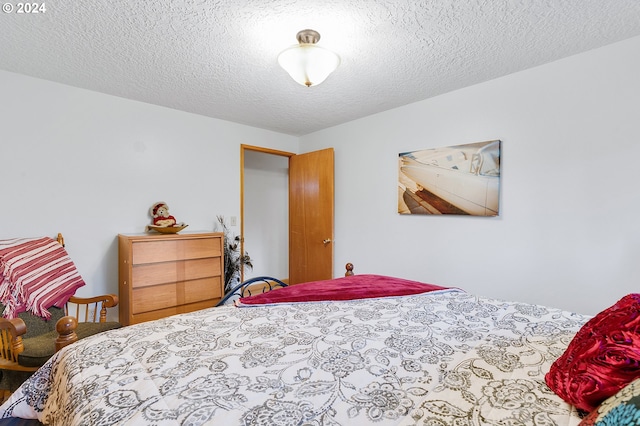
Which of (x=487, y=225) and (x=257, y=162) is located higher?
(x=257, y=162)

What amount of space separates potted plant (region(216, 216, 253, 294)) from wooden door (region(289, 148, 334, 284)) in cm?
82

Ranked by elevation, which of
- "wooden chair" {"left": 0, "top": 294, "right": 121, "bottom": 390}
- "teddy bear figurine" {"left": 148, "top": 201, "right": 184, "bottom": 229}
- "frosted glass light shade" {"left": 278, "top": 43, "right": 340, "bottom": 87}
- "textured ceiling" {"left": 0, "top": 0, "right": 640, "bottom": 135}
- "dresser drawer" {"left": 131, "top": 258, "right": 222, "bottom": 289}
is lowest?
"wooden chair" {"left": 0, "top": 294, "right": 121, "bottom": 390}

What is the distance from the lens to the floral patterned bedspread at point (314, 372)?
76 centimetres

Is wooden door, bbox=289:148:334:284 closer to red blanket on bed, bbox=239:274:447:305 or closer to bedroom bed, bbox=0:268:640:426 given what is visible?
red blanket on bed, bbox=239:274:447:305

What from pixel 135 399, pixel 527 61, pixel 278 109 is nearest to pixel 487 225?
pixel 527 61

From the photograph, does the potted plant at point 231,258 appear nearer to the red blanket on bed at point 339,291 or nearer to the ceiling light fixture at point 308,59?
the red blanket on bed at point 339,291

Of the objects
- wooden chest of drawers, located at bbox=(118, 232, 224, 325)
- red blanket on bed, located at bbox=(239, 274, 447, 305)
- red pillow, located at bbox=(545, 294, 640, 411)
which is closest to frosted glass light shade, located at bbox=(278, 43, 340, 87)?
red blanket on bed, located at bbox=(239, 274, 447, 305)

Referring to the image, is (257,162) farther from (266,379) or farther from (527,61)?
(266,379)

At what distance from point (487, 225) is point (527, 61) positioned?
127 centimetres

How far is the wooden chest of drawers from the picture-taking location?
2.58 m

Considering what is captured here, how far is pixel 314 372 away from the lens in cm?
96

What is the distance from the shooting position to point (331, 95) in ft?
9.10

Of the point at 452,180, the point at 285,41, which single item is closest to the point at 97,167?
the point at 285,41

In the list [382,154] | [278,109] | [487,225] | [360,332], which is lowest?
[360,332]
